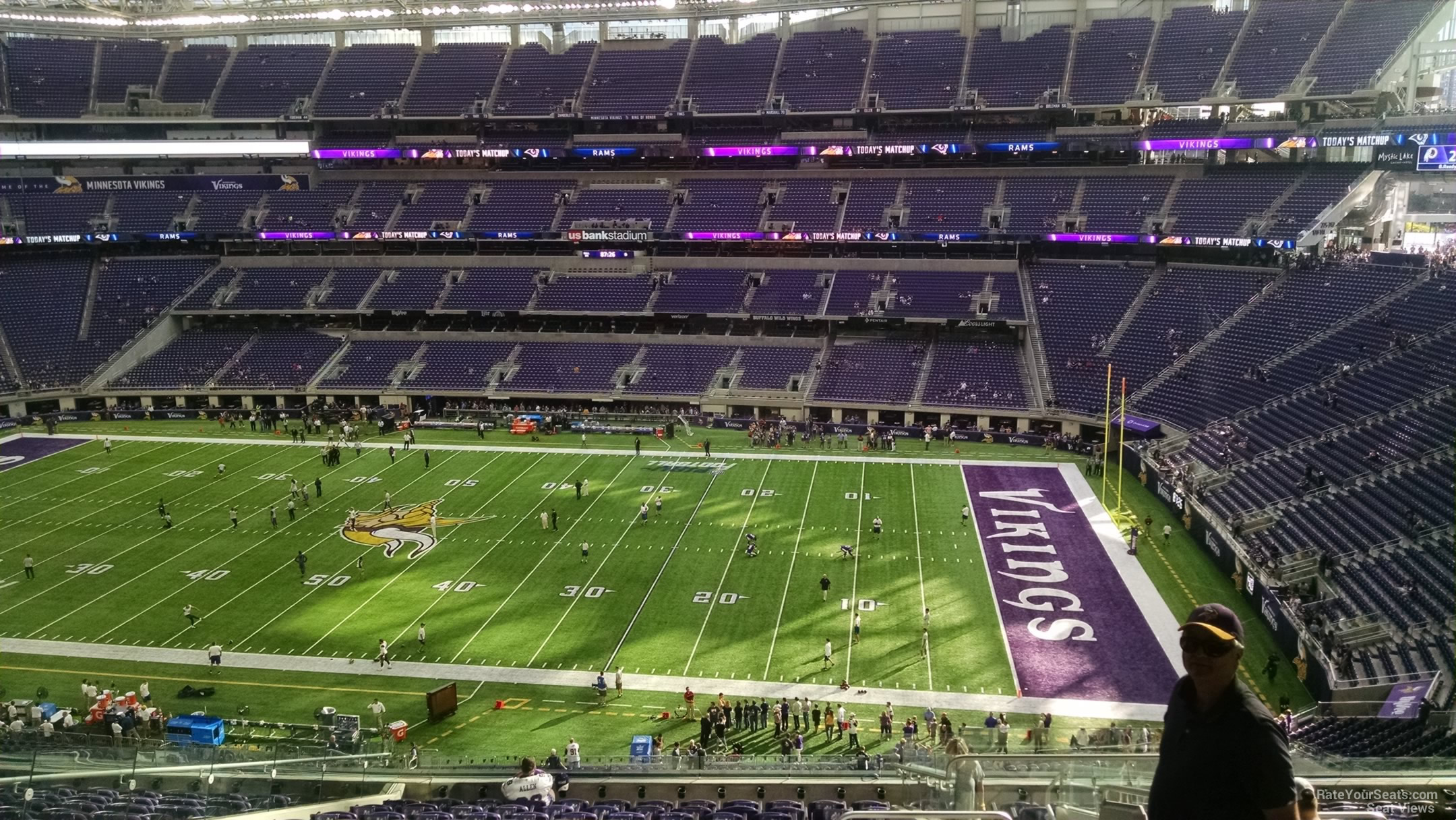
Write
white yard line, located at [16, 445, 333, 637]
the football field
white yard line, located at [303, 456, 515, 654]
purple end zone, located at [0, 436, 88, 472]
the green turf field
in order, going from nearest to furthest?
the football field → the green turf field → white yard line, located at [303, 456, 515, 654] → white yard line, located at [16, 445, 333, 637] → purple end zone, located at [0, 436, 88, 472]

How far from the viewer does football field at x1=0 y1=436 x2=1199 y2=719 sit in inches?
1056

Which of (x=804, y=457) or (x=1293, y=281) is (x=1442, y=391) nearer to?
(x=1293, y=281)

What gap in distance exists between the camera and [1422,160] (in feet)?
154

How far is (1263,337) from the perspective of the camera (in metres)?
45.8

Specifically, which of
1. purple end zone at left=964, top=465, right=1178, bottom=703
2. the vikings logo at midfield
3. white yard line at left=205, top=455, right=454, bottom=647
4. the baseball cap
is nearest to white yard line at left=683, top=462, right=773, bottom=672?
purple end zone at left=964, top=465, right=1178, bottom=703

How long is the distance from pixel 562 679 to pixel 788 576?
8.99 metres

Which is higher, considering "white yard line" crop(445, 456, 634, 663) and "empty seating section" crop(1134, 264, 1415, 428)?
"empty seating section" crop(1134, 264, 1415, 428)

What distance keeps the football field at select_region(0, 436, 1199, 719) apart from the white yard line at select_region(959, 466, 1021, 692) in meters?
0.12

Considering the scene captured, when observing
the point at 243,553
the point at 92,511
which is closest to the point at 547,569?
the point at 243,553

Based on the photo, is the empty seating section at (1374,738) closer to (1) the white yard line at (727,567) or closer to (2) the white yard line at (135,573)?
(1) the white yard line at (727,567)

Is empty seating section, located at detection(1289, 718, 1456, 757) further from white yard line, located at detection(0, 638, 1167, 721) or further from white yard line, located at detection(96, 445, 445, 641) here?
white yard line, located at detection(96, 445, 445, 641)

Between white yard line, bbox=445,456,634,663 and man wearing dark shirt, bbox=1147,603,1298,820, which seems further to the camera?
white yard line, bbox=445,456,634,663

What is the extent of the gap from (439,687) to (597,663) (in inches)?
158

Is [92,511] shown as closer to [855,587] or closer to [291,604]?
[291,604]
